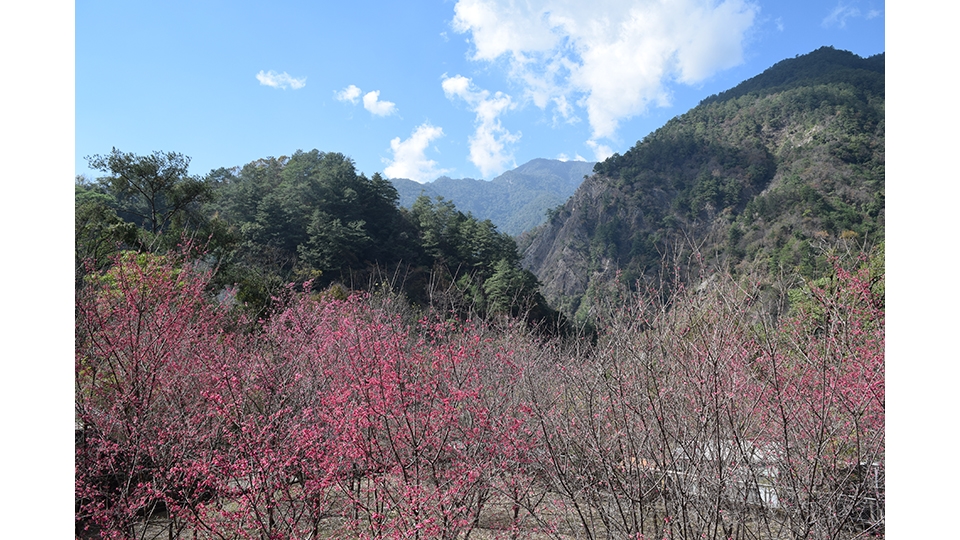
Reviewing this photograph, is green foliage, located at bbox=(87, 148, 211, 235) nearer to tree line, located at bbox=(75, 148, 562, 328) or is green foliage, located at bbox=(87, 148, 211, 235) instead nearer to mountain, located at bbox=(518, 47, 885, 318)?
tree line, located at bbox=(75, 148, 562, 328)

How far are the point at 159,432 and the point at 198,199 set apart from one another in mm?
8623

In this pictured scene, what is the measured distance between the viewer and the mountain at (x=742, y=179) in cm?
2241

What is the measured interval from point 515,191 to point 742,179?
243ft

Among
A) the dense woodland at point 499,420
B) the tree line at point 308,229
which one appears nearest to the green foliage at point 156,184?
the tree line at point 308,229

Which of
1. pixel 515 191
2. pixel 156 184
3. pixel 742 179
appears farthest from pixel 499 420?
pixel 515 191

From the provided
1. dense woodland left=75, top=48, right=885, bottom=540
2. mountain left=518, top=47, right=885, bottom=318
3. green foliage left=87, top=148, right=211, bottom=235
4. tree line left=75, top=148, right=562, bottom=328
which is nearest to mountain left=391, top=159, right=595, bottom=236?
mountain left=518, top=47, right=885, bottom=318

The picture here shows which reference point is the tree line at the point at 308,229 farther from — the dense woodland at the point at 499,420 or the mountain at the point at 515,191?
the mountain at the point at 515,191

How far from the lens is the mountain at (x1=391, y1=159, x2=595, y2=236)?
76000mm

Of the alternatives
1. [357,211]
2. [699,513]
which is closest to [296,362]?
[699,513]

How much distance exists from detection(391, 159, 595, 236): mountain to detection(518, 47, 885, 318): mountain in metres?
28.8

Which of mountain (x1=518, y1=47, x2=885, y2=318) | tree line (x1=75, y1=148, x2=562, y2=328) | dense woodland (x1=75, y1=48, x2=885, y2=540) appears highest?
mountain (x1=518, y1=47, x2=885, y2=318)

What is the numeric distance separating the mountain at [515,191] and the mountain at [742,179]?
94.4 feet

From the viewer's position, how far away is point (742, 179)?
3250 centimetres
